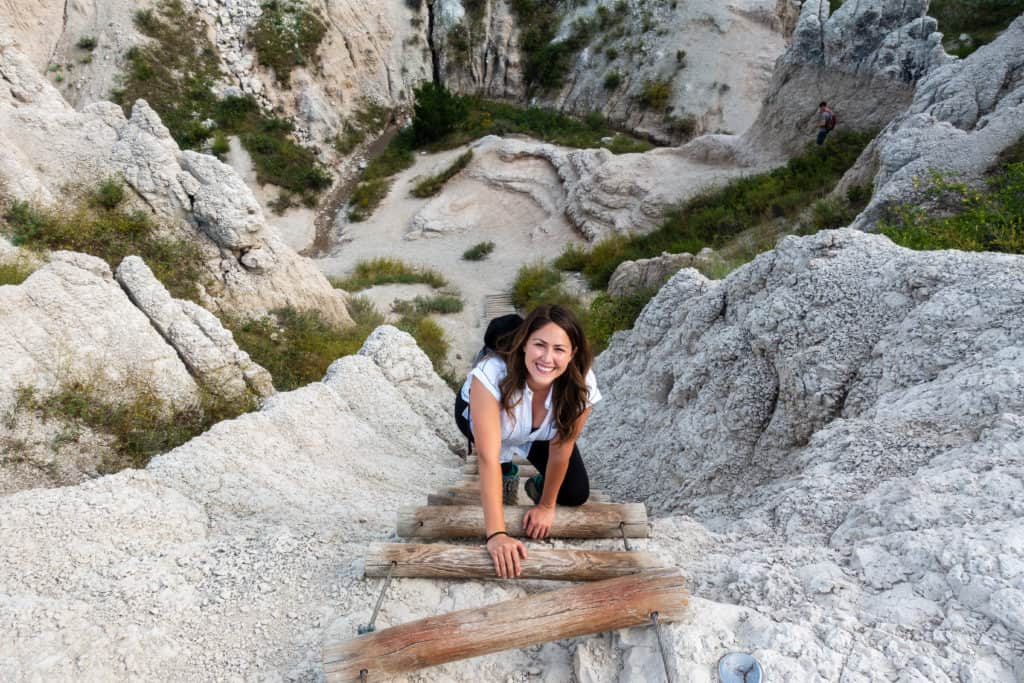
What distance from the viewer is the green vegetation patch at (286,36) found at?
23.2 metres

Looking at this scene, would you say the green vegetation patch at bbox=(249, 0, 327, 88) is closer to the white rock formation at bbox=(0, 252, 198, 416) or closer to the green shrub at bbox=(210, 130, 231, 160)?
the green shrub at bbox=(210, 130, 231, 160)

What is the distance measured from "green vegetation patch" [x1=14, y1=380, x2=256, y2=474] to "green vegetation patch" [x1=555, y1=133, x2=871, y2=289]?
9.94 m

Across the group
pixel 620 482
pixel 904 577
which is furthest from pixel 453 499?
pixel 904 577

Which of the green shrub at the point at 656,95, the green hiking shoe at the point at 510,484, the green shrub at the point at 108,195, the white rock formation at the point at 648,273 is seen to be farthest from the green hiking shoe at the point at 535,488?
the green shrub at the point at 656,95

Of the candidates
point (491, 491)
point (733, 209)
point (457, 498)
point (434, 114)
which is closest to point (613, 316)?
point (733, 209)

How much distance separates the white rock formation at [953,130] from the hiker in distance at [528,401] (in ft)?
22.0

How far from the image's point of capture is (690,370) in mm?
4617

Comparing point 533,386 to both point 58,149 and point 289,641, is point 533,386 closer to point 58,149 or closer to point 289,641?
point 289,641

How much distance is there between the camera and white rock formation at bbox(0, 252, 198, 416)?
16.8 ft

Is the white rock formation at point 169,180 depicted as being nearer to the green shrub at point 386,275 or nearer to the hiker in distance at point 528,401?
the green shrub at point 386,275

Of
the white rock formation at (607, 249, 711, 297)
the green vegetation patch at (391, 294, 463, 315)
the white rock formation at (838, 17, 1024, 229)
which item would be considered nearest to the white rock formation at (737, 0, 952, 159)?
the white rock formation at (838, 17, 1024, 229)

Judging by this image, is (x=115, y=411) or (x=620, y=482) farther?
(x=115, y=411)

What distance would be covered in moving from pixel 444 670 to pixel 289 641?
2.45ft

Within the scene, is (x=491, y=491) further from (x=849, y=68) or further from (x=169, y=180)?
(x=849, y=68)
